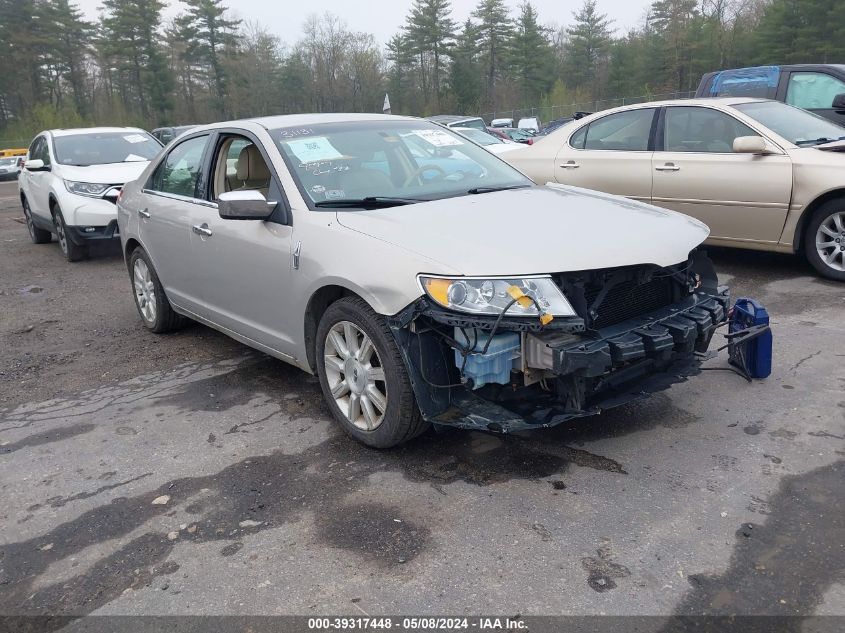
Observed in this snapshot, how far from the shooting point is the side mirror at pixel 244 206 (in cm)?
401

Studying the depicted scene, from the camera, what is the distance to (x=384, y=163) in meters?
4.48

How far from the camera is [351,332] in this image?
373 centimetres

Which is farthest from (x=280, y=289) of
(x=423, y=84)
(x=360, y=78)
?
(x=423, y=84)

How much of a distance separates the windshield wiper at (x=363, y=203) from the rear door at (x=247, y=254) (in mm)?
241

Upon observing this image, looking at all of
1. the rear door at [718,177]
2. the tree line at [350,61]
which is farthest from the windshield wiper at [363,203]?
the tree line at [350,61]

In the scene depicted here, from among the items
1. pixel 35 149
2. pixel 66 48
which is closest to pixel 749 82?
pixel 35 149

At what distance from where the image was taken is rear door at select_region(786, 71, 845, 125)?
8844 millimetres

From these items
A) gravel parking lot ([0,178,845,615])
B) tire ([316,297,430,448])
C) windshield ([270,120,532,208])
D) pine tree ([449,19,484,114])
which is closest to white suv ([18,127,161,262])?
gravel parking lot ([0,178,845,615])

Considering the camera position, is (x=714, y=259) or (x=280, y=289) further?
(x=714, y=259)

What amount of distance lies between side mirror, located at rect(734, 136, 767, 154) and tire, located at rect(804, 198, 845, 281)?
0.75 meters

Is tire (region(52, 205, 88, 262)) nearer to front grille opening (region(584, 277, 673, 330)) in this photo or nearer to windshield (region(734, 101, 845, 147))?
windshield (region(734, 101, 845, 147))

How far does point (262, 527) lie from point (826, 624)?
83.3 inches

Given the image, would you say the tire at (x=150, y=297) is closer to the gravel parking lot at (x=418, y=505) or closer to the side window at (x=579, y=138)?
the gravel parking lot at (x=418, y=505)

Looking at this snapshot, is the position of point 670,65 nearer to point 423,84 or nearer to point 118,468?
point 423,84
